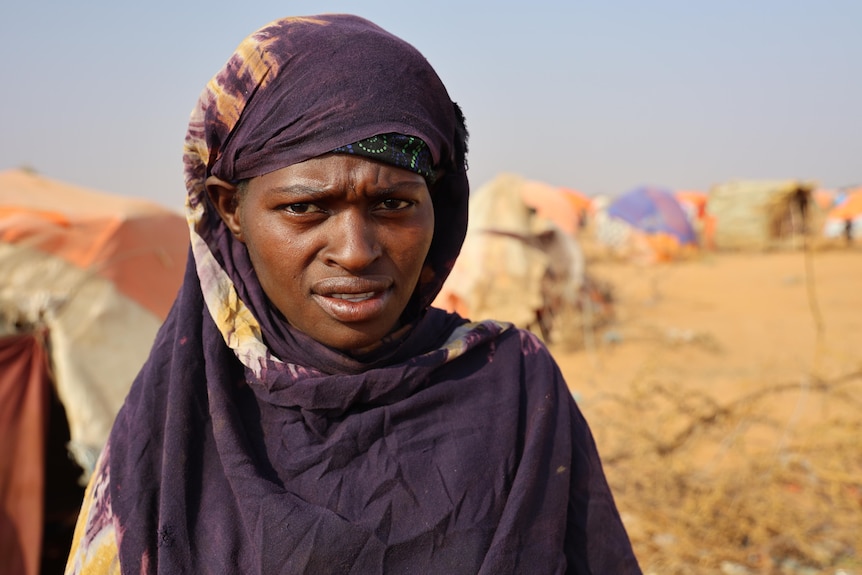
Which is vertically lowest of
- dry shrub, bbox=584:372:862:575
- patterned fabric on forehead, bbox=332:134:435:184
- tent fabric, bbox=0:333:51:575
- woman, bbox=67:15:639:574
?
dry shrub, bbox=584:372:862:575

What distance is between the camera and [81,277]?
3262mm

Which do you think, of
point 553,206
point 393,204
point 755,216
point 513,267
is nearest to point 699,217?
point 755,216

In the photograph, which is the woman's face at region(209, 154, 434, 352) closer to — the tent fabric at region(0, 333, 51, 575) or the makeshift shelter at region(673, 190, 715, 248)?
the tent fabric at region(0, 333, 51, 575)

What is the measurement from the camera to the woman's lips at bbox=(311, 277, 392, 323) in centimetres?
116

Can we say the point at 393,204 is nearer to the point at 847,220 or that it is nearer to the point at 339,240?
the point at 339,240

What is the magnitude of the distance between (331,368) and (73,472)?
3.26 metres

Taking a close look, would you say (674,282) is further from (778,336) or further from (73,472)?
(73,472)

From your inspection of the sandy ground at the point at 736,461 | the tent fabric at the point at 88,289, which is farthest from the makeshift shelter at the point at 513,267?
the tent fabric at the point at 88,289

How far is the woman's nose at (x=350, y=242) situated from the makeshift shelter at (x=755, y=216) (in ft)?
59.8

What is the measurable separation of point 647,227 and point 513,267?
9.86 m

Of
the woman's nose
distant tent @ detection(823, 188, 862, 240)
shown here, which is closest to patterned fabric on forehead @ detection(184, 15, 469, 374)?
the woman's nose

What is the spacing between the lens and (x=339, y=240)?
1146 millimetres

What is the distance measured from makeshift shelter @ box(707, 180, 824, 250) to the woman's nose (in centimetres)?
1824

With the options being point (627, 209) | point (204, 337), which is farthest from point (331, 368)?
point (627, 209)
